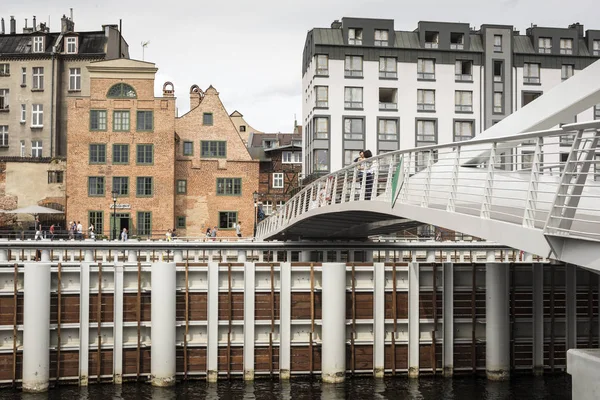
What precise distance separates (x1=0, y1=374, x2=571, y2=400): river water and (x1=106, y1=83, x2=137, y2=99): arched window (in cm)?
3343

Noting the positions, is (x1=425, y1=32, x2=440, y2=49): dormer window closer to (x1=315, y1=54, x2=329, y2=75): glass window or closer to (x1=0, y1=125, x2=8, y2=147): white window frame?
(x1=315, y1=54, x2=329, y2=75): glass window

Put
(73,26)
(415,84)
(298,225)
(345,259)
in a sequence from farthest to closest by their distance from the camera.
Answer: (73,26)
(415,84)
(345,259)
(298,225)

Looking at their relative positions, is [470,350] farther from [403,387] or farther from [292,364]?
[292,364]

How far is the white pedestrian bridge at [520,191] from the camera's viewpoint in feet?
32.5

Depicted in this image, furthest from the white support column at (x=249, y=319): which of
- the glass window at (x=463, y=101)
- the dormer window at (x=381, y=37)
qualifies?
the glass window at (x=463, y=101)

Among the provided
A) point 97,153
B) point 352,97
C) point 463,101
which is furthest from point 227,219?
point 463,101

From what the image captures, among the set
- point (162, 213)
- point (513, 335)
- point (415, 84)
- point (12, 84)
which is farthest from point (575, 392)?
point (12, 84)

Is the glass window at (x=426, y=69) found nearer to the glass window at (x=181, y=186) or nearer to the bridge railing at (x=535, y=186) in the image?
the glass window at (x=181, y=186)

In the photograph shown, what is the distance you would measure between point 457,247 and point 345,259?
5053 millimetres

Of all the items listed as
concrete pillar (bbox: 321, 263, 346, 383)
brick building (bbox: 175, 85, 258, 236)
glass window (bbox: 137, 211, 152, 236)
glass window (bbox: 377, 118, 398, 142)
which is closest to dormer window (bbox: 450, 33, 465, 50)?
glass window (bbox: 377, 118, 398, 142)

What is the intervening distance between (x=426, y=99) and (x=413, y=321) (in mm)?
37745

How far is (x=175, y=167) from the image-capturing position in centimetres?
5450

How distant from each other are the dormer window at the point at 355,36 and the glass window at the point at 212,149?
1153cm

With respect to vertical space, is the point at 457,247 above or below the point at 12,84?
below
